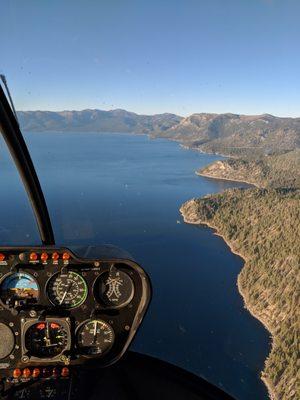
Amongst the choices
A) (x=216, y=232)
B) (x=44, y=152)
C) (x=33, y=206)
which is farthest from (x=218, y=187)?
(x=33, y=206)

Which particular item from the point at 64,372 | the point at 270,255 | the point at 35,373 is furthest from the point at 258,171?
the point at 35,373

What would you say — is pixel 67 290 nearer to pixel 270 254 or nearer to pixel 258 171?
pixel 270 254

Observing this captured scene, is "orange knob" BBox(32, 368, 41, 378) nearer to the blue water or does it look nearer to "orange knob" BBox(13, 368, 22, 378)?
"orange knob" BBox(13, 368, 22, 378)

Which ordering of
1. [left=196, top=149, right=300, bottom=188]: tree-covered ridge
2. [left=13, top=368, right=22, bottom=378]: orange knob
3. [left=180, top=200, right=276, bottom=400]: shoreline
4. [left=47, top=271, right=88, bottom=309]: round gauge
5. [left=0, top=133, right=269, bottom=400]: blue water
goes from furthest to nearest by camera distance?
[left=196, top=149, right=300, bottom=188]: tree-covered ridge, [left=0, top=133, right=269, bottom=400]: blue water, [left=180, top=200, right=276, bottom=400]: shoreline, [left=47, top=271, right=88, bottom=309]: round gauge, [left=13, top=368, right=22, bottom=378]: orange knob

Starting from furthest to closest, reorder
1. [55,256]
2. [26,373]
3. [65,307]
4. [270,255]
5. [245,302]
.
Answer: [270,255] < [245,302] < [65,307] < [55,256] < [26,373]

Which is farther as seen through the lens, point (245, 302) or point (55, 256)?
point (245, 302)

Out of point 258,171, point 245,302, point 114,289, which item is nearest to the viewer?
point 114,289

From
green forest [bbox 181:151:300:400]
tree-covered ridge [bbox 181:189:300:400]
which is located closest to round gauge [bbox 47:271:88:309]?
tree-covered ridge [bbox 181:189:300:400]
